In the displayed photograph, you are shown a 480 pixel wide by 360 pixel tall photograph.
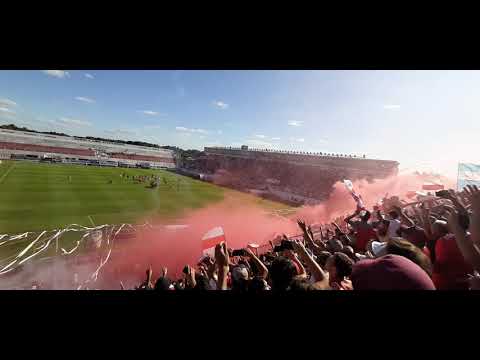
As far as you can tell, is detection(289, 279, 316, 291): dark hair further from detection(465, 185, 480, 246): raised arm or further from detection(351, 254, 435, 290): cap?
detection(465, 185, 480, 246): raised arm

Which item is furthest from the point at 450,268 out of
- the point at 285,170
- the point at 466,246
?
the point at 285,170

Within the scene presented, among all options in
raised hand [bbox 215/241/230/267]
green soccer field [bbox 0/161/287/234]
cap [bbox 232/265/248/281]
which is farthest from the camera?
green soccer field [bbox 0/161/287/234]

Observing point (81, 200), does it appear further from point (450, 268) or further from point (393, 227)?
point (450, 268)

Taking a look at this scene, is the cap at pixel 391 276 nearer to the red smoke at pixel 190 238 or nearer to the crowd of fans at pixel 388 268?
the crowd of fans at pixel 388 268

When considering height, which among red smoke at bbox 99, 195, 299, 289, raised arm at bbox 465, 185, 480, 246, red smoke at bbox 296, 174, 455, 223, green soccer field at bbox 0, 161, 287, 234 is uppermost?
raised arm at bbox 465, 185, 480, 246

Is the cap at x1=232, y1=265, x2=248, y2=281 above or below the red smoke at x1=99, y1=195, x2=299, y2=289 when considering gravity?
above

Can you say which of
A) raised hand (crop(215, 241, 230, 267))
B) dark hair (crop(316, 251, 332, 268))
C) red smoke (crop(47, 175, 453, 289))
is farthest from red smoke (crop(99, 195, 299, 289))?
raised hand (crop(215, 241, 230, 267))

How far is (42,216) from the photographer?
1112 centimetres

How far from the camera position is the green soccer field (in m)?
11.0

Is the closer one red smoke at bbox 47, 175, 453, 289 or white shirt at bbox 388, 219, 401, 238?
white shirt at bbox 388, 219, 401, 238

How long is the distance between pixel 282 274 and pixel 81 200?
1605 centimetres

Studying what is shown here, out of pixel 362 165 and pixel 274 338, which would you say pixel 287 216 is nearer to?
pixel 362 165

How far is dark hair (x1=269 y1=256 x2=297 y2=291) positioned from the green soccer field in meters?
11.3
